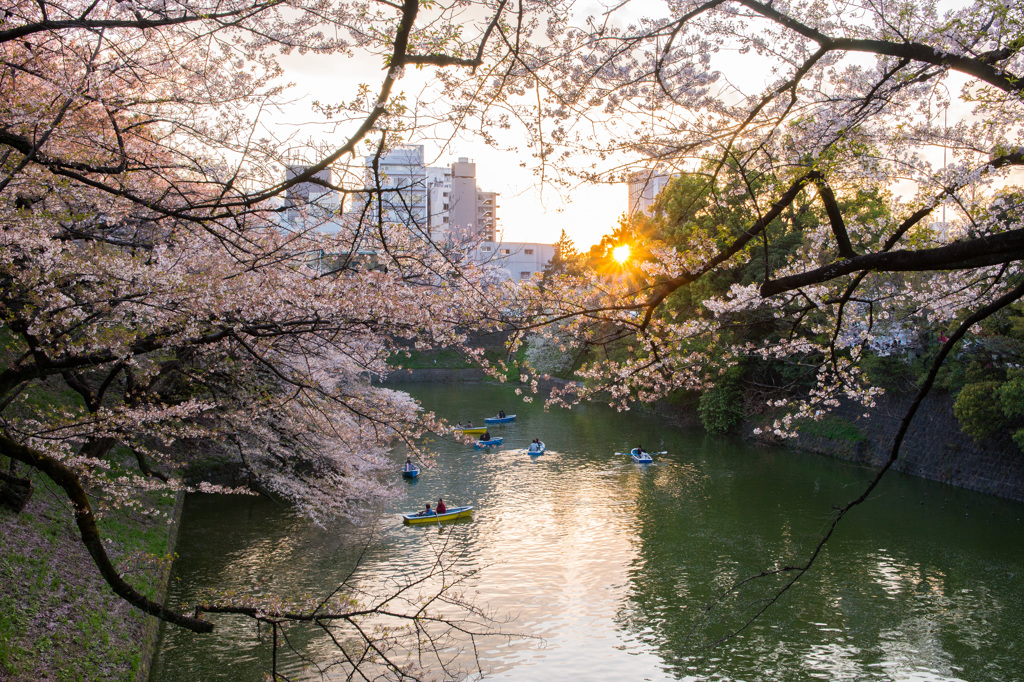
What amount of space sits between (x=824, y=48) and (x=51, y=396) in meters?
10.3

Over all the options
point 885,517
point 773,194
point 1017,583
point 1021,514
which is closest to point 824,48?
point 773,194

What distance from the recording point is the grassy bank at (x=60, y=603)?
16.6ft

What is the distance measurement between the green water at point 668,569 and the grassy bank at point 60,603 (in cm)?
111

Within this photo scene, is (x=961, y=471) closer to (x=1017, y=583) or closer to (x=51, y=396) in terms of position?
(x=1017, y=583)

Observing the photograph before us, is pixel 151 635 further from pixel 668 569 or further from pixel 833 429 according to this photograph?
pixel 833 429

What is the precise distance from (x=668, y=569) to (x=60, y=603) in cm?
768

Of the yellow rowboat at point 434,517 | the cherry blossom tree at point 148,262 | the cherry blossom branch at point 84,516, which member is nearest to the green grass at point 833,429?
the yellow rowboat at point 434,517

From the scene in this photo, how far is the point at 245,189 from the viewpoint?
4.39 m

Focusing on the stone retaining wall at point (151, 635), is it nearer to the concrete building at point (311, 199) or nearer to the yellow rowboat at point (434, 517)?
the concrete building at point (311, 199)

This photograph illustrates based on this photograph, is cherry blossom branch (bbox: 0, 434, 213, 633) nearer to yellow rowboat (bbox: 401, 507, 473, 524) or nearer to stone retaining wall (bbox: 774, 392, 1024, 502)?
yellow rowboat (bbox: 401, 507, 473, 524)

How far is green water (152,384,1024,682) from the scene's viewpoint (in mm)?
7574

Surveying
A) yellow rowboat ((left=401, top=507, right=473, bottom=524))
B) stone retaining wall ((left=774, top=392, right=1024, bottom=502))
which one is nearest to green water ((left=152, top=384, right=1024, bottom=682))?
yellow rowboat ((left=401, top=507, right=473, bottom=524))

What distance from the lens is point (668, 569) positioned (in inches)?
402

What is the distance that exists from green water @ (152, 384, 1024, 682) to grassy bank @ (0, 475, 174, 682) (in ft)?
3.63
